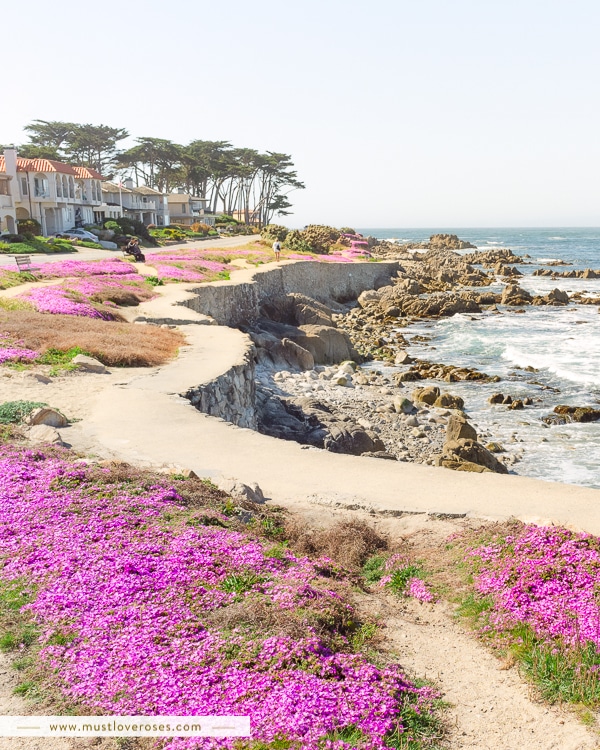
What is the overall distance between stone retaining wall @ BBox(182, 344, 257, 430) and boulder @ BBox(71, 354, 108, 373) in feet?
10.0

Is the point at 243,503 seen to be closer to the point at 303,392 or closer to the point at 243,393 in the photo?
the point at 243,393

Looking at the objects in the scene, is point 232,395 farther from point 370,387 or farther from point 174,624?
point 174,624

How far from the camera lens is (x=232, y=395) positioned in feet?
56.9

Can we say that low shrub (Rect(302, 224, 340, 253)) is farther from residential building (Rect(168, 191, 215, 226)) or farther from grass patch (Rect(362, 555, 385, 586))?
grass patch (Rect(362, 555, 385, 586))

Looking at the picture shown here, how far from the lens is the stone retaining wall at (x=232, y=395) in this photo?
15875 mm

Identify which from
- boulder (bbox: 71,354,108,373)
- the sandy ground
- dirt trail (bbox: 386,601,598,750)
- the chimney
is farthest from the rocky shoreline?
the chimney

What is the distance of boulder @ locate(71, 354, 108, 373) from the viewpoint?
17344 mm

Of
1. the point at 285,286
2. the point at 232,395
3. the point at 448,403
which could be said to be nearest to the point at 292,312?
the point at 285,286

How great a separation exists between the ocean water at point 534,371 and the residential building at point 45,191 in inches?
1372

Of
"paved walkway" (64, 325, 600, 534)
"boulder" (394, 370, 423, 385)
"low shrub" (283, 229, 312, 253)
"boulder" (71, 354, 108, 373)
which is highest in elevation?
"paved walkway" (64, 325, 600, 534)

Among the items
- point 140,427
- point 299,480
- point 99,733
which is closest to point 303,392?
point 140,427

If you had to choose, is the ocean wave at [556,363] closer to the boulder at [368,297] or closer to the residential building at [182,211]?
the boulder at [368,297]

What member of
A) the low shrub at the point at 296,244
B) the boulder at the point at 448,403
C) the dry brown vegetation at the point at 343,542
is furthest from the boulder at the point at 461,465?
the low shrub at the point at 296,244

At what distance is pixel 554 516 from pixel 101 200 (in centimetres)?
7094
